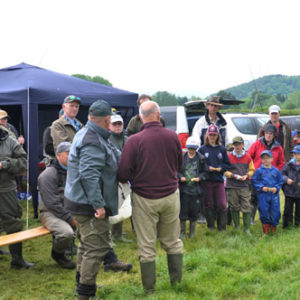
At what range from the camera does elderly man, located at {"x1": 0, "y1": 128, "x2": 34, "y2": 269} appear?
178 inches

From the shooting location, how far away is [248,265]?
14.3 ft

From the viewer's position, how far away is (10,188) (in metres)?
4.59

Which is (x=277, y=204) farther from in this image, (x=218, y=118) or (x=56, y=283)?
(x=56, y=283)

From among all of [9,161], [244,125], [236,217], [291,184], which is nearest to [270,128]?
[291,184]

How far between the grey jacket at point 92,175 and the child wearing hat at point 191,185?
94.6 inches

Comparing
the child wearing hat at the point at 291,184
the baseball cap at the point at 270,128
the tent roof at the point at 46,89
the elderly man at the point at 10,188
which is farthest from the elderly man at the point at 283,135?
the elderly man at the point at 10,188

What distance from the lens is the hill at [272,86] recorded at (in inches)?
3974

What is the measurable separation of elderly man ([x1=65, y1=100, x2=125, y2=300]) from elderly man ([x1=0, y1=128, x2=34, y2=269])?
4.54ft

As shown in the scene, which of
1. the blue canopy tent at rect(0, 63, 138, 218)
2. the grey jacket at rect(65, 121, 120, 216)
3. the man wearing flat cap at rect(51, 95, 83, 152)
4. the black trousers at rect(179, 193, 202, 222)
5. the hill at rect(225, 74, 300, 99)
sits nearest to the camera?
the grey jacket at rect(65, 121, 120, 216)

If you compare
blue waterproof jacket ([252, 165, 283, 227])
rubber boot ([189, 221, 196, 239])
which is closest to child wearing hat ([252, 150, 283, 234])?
blue waterproof jacket ([252, 165, 283, 227])

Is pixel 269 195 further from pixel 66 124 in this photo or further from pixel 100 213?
pixel 100 213

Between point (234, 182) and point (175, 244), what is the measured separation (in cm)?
255

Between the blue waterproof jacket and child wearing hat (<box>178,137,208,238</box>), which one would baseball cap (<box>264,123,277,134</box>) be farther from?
child wearing hat (<box>178,137,208,238</box>)

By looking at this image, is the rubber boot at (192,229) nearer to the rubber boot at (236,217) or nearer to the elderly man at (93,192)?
the rubber boot at (236,217)
